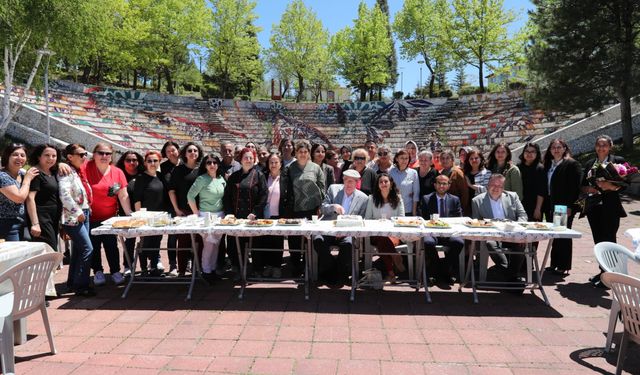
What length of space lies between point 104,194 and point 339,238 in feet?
9.42

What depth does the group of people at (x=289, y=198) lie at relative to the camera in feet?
14.6

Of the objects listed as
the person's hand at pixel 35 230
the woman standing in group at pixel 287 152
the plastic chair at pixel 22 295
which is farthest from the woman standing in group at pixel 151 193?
the plastic chair at pixel 22 295

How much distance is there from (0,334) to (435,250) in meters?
4.12

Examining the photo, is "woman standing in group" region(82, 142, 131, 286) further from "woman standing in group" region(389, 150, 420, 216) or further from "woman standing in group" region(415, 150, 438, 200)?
"woman standing in group" region(415, 150, 438, 200)

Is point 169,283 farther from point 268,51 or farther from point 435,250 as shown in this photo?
point 268,51

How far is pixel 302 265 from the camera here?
17.0 feet

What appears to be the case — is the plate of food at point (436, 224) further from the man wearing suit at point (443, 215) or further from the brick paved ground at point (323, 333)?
the brick paved ground at point (323, 333)

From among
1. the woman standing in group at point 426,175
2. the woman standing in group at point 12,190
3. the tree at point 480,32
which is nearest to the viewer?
the woman standing in group at point 12,190

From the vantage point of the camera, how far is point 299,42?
31.3 m

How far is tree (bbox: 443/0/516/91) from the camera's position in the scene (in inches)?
1069

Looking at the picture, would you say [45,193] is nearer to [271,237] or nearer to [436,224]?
[271,237]

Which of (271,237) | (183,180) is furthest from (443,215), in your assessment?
(183,180)

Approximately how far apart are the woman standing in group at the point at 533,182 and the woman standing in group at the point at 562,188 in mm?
133

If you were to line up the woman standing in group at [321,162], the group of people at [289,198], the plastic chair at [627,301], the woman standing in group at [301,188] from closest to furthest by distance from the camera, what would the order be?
the plastic chair at [627,301] → the group of people at [289,198] → the woman standing in group at [301,188] → the woman standing in group at [321,162]
